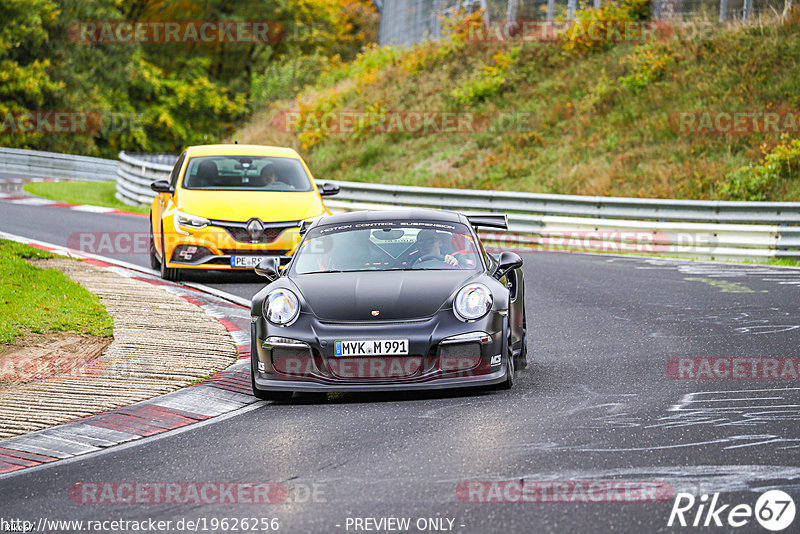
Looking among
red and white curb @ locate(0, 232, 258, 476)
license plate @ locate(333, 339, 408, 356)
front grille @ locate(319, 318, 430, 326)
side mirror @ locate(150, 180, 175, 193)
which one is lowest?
red and white curb @ locate(0, 232, 258, 476)

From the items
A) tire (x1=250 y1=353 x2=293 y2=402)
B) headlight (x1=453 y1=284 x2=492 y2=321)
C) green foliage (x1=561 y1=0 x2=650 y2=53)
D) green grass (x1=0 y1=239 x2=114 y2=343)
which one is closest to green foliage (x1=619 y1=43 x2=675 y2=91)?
green foliage (x1=561 y1=0 x2=650 y2=53)

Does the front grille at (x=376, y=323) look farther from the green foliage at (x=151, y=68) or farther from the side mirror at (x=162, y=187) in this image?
the green foliage at (x=151, y=68)

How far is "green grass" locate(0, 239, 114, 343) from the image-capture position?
10188 mm

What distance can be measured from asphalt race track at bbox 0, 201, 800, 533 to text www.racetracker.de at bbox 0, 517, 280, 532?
0.17 feet

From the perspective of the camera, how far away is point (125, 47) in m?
51.2

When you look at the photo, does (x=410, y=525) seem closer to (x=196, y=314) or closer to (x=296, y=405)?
(x=296, y=405)

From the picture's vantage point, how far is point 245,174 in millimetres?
15180

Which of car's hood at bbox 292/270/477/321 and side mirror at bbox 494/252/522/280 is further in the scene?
side mirror at bbox 494/252/522/280

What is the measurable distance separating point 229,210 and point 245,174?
1.29 meters

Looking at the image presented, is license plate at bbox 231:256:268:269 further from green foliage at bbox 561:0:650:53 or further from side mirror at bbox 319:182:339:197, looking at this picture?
green foliage at bbox 561:0:650:53

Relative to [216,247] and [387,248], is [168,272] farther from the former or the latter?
[387,248]

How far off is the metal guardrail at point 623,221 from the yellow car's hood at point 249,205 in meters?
6.96

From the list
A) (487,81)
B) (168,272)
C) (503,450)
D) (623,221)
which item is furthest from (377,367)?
(487,81)

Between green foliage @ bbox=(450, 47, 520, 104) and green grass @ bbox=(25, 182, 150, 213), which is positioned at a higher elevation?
green foliage @ bbox=(450, 47, 520, 104)
